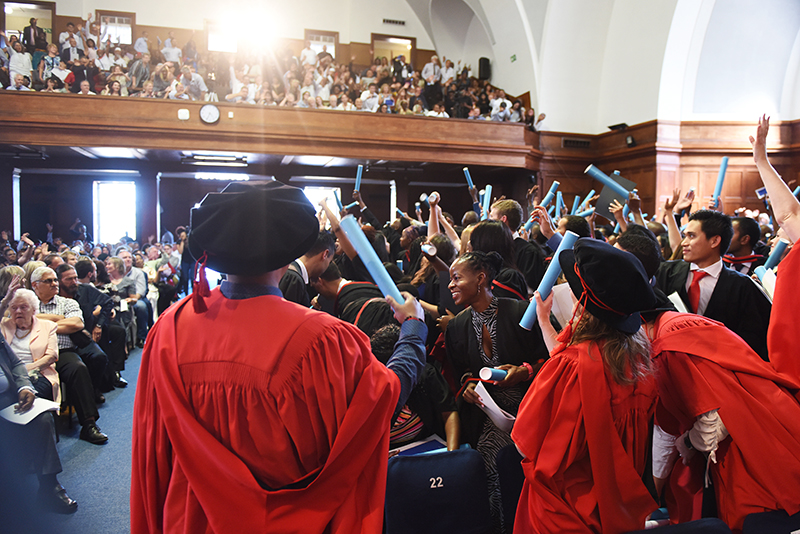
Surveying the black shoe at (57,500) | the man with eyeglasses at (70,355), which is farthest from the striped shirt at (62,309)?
→ the black shoe at (57,500)

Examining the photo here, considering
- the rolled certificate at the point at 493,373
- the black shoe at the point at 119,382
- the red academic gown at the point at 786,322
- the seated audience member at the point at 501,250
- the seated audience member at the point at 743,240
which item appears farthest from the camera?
the black shoe at the point at 119,382

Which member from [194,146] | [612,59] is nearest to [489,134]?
[612,59]

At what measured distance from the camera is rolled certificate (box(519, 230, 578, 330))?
82.6 inches

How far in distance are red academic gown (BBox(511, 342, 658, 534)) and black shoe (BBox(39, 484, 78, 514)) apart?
3020 mm

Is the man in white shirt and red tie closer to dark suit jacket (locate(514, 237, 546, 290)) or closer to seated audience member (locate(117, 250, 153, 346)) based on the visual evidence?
dark suit jacket (locate(514, 237, 546, 290))

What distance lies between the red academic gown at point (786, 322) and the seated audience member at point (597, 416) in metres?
0.47

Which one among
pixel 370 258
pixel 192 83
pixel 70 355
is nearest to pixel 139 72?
pixel 192 83

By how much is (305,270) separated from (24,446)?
2156 millimetres

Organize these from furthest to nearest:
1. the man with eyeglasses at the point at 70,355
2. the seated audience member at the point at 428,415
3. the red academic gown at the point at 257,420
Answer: the man with eyeglasses at the point at 70,355 → the seated audience member at the point at 428,415 → the red academic gown at the point at 257,420

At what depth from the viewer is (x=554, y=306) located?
2623mm

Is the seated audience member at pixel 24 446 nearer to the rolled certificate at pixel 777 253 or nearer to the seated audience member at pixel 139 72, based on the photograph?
the rolled certificate at pixel 777 253

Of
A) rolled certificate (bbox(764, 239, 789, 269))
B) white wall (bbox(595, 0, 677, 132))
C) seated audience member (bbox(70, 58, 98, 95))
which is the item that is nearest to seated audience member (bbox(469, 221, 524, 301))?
rolled certificate (bbox(764, 239, 789, 269))

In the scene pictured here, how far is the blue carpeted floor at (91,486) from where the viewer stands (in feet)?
10.1

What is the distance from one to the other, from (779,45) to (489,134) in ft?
23.6
